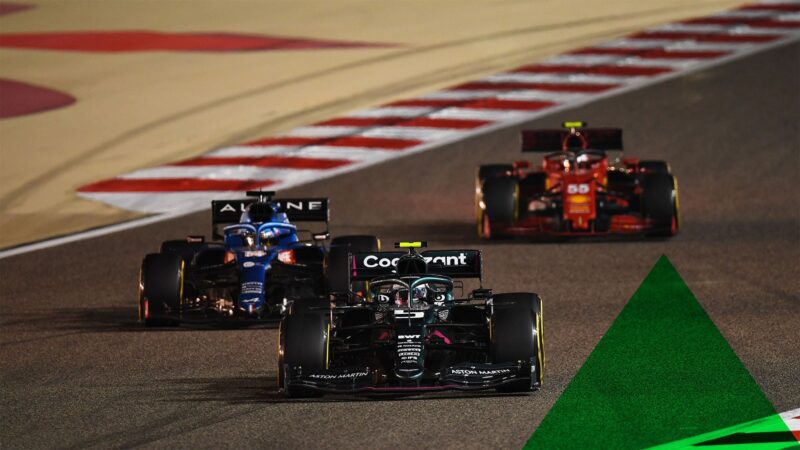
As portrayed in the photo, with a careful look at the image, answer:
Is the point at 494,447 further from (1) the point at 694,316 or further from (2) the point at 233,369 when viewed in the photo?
(1) the point at 694,316

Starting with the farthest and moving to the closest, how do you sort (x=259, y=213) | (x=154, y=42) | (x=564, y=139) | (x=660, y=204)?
(x=154, y=42) → (x=564, y=139) → (x=660, y=204) → (x=259, y=213)

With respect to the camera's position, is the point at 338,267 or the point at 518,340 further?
the point at 338,267

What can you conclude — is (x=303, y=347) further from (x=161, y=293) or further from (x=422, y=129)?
(x=422, y=129)

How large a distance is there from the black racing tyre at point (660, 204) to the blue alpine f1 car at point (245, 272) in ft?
16.5

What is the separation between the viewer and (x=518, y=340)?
45.5ft

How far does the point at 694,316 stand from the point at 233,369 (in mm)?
4681

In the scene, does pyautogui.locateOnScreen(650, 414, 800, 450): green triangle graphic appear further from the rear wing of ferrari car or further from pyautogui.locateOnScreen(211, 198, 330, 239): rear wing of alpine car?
the rear wing of ferrari car

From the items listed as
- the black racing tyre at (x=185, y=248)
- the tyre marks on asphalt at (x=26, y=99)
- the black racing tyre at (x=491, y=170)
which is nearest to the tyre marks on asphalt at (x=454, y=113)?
the black racing tyre at (x=491, y=170)

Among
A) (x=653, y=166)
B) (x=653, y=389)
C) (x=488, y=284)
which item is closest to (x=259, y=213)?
(x=488, y=284)

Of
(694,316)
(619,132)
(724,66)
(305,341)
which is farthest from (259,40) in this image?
(305,341)

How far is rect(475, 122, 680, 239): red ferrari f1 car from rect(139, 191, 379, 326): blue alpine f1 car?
4.51m

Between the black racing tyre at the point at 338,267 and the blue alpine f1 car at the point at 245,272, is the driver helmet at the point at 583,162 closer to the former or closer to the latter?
the blue alpine f1 car at the point at 245,272

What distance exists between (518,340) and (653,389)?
1.14 meters

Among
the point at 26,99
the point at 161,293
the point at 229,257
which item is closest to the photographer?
the point at 161,293
